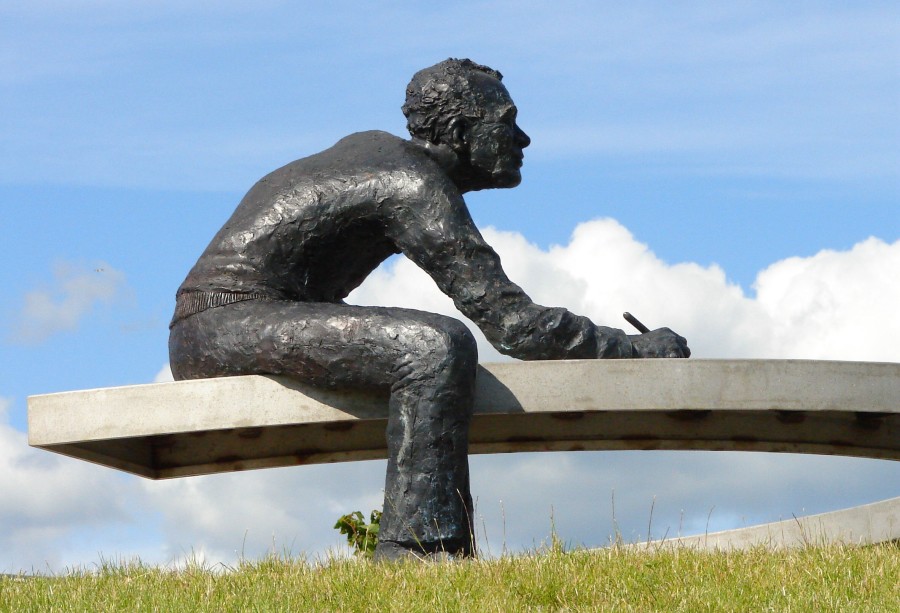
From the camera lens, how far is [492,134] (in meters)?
9.37

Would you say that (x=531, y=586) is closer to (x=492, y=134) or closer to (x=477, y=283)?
(x=477, y=283)

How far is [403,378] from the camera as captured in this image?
8.30 meters

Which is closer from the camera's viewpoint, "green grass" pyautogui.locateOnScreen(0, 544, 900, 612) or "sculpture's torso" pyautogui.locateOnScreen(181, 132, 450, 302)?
"green grass" pyautogui.locateOnScreen(0, 544, 900, 612)

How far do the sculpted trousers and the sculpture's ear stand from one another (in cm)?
130

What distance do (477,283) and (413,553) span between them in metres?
1.62

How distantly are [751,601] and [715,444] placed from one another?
3.50 metres

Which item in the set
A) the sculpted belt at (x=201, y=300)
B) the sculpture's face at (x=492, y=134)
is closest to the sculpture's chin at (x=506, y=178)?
the sculpture's face at (x=492, y=134)

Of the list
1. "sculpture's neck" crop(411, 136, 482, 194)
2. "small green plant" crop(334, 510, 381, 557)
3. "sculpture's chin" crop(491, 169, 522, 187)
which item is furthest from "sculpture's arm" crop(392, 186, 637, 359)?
"small green plant" crop(334, 510, 381, 557)

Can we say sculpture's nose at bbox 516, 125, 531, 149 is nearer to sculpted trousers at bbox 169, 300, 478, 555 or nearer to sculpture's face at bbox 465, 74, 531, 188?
sculpture's face at bbox 465, 74, 531, 188

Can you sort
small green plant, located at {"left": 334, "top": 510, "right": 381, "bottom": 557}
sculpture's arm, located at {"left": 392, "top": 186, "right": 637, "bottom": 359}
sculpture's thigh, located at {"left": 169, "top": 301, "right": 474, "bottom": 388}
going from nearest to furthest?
sculpture's thigh, located at {"left": 169, "top": 301, "right": 474, "bottom": 388}
sculpture's arm, located at {"left": 392, "top": 186, "right": 637, "bottom": 359}
small green plant, located at {"left": 334, "top": 510, "right": 381, "bottom": 557}

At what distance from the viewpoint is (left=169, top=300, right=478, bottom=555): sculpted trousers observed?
8133 millimetres

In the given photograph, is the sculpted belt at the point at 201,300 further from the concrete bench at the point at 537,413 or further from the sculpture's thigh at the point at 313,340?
the concrete bench at the point at 537,413

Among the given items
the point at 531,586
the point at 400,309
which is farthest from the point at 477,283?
the point at 531,586

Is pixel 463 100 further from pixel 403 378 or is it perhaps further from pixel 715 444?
pixel 715 444
